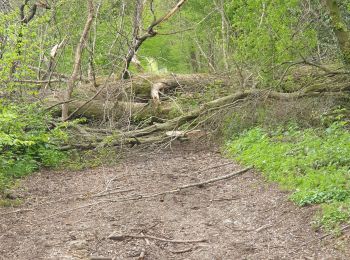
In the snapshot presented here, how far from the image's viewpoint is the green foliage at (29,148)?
9.05 m

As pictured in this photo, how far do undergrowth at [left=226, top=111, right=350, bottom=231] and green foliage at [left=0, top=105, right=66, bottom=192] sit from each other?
3.61m

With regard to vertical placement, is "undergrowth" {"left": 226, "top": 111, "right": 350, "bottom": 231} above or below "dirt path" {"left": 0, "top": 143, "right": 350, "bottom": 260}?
above

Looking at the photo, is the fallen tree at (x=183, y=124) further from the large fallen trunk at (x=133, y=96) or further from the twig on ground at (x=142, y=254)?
the twig on ground at (x=142, y=254)

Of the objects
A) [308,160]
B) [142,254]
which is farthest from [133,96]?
[142,254]

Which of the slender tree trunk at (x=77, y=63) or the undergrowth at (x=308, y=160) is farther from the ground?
the slender tree trunk at (x=77, y=63)

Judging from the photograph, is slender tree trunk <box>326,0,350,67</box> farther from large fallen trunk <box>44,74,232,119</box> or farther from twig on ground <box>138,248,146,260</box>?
twig on ground <box>138,248,146,260</box>

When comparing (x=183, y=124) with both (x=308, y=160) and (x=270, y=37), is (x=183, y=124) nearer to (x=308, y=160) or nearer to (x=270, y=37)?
(x=270, y=37)

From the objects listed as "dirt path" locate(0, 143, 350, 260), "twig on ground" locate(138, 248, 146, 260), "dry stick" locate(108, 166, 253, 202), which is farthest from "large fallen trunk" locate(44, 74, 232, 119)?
"twig on ground" locate(138, 248, 146, 260)

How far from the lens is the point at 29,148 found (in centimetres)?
1045

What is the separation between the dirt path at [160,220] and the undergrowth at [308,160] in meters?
0.21

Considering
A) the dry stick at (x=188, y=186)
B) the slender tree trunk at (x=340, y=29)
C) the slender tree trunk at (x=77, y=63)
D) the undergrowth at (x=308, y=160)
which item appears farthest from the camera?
the slender tree trunk at (x=77, y=63)

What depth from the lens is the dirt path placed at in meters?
5.60

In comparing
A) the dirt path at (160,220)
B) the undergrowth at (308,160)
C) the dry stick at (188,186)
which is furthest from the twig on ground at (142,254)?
the dry stick at (188,186)

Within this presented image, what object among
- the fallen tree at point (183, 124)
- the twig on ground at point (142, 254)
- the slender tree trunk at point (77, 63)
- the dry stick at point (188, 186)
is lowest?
the dry stick at point (188, 186)
